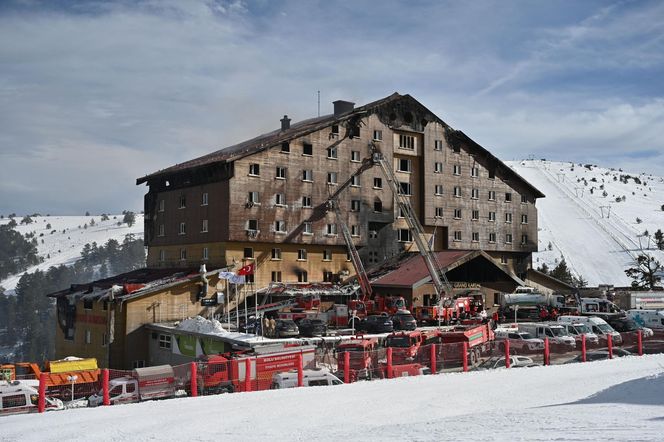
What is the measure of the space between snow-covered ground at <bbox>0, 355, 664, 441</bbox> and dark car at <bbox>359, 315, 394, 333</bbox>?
15187 millimetres

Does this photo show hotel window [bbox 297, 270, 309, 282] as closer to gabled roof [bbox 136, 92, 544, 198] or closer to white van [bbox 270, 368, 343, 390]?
gabled roof [bbox 136, 92, 544, 198]

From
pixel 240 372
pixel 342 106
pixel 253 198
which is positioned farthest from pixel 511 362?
pixel 342 106

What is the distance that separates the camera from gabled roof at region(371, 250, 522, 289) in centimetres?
5072

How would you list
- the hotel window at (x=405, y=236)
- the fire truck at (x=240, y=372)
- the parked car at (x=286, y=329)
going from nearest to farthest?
the fire truck at (x=240, y=372), the parked car at (x=286, y=329), the hotel window at (x=405, y=236)

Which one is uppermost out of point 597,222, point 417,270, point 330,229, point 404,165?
point 404,165

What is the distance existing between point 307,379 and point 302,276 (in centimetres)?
3131

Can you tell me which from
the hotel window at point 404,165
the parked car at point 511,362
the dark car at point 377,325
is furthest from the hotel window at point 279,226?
the parked car at point 511,362

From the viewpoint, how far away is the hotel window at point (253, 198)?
171 feet

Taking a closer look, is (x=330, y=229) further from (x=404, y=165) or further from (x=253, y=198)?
(x=404, y=165)

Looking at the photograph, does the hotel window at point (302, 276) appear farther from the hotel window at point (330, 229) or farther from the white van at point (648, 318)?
the white van at point (648, 318)

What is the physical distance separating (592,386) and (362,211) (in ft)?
124

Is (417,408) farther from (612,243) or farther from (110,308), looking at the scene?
(612,243)

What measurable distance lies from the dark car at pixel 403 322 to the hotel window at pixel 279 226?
48.4ft

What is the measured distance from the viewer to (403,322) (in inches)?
1628
